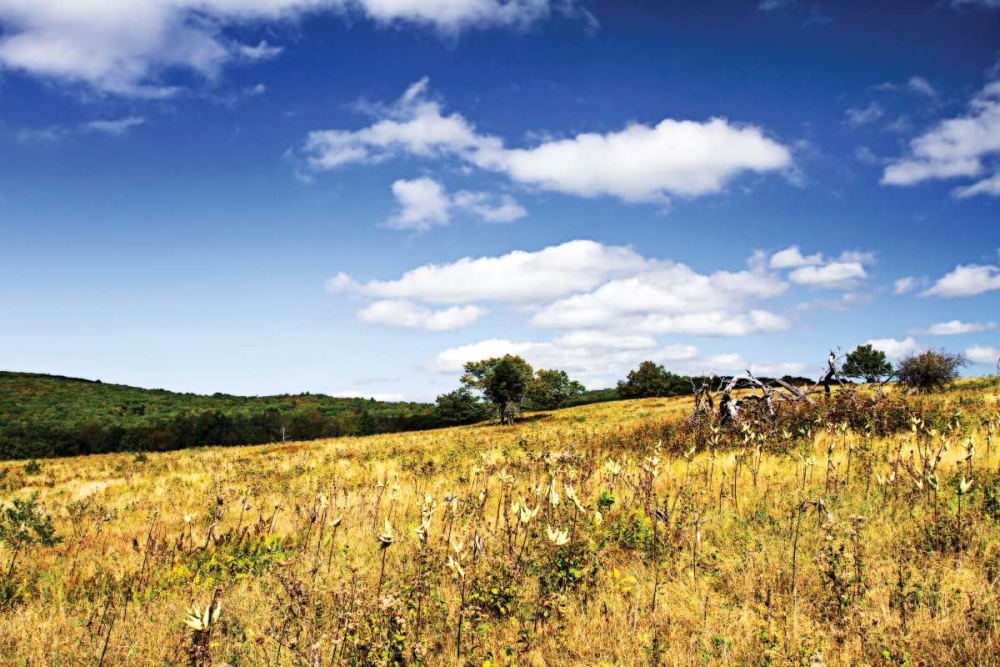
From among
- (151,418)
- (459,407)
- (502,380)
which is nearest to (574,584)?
(502,380)

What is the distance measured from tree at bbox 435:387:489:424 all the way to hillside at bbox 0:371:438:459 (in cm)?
218

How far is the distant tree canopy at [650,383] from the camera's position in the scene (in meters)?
69.6

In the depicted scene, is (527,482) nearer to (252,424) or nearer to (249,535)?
(249,535)

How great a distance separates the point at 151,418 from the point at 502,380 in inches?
1381

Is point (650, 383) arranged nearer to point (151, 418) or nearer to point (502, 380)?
point (502, 380)

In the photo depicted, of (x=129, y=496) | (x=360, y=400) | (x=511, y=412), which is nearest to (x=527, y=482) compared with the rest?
(x=129, y=496)

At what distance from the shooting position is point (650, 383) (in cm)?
7044

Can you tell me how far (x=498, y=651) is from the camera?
4.19 meters

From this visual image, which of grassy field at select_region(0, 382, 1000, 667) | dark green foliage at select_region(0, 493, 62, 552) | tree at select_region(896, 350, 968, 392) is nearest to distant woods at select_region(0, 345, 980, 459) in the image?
tree at select_region(896, 350, 968, 392)

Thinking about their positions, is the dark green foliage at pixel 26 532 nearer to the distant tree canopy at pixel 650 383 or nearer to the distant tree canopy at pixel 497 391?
the distant tree canopy at pixel 497 391

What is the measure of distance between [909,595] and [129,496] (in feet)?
49.8

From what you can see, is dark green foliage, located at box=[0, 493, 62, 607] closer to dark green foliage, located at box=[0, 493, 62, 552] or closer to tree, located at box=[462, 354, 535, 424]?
dark green foliage, located at box=[0, 493, 62, 552]

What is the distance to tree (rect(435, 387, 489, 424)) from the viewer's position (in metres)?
57.4

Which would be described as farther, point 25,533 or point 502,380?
point 502,380
